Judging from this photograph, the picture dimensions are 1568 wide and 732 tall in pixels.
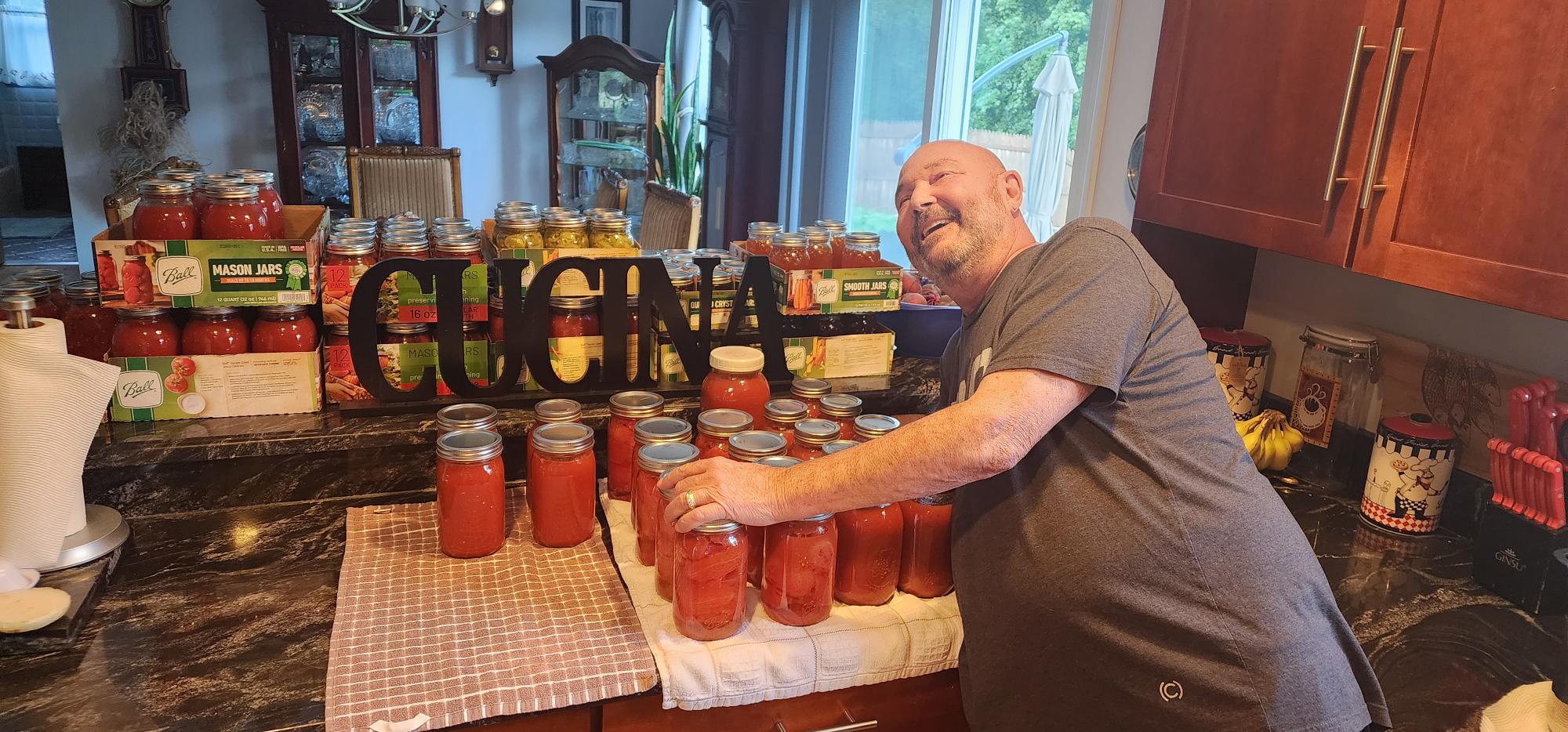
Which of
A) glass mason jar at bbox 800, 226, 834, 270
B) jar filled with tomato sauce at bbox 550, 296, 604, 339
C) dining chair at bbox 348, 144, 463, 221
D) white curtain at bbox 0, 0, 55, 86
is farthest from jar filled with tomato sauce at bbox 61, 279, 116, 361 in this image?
white curtain at bbox 0, 0, 55, 86

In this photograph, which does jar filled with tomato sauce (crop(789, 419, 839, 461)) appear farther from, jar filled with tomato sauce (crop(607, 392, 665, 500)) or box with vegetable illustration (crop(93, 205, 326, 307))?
box with vegetable illustration (crop(93, 205, 326, 307))

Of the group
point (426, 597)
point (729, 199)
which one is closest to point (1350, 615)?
point (426, 597)

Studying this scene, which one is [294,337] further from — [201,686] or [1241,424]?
[1241,424]

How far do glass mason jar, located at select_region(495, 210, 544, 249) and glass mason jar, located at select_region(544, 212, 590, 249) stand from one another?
0.02 meters

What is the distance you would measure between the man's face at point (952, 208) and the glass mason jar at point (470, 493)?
0.64 m

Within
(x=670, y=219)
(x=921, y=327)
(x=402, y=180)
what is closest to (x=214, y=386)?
(x=921, y=327)

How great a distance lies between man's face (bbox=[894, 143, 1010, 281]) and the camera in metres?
1.29

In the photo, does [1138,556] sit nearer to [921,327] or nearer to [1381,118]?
[1381,118]

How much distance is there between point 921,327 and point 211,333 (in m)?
1.33

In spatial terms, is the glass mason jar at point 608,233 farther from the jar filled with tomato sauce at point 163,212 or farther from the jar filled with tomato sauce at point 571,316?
the jar filled with tomato sauce at point 163,212

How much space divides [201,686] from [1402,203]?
1.68m

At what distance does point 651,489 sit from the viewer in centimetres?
133

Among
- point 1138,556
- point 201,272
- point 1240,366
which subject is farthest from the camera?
point 1240,366

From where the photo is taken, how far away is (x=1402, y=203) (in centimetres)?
139
